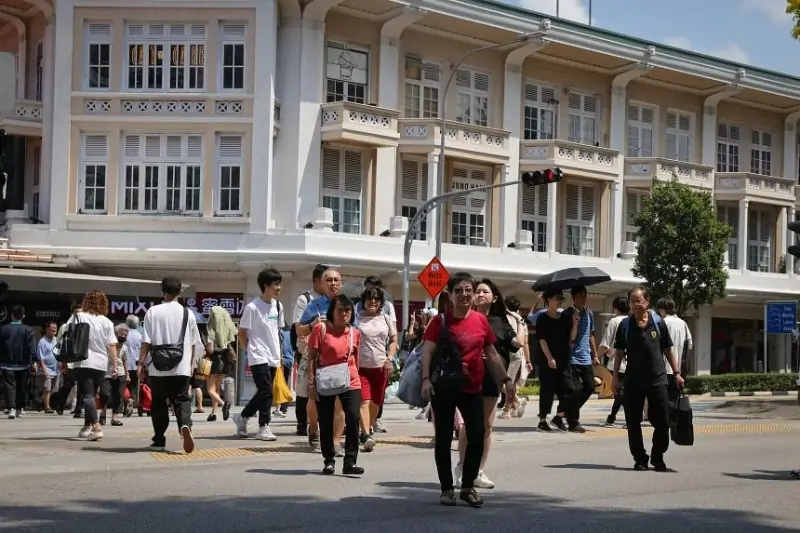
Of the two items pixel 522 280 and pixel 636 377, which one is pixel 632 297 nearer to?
pixel 636 377

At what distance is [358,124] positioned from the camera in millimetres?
37000

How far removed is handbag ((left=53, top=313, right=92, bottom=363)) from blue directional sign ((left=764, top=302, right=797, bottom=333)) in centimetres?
2465

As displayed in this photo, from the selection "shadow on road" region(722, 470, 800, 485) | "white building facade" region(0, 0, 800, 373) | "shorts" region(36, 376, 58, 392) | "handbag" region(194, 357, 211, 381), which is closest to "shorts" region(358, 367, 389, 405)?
"shadow on road" region(722, 470, 800, 485)

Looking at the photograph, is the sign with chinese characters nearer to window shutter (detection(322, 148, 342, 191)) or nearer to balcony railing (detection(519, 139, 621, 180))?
window shutter (detection(322, 148, 342, 191))

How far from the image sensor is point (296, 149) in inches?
1454

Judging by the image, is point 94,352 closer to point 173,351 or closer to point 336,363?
point 173,351

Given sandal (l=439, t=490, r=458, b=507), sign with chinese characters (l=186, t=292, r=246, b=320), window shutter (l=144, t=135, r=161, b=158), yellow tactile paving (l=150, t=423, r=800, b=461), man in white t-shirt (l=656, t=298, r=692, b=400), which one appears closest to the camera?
sandal (l=439, t=490, r=458, b=507)

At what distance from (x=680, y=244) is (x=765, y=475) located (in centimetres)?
2939

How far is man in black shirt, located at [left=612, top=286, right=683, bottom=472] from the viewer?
12789 mm

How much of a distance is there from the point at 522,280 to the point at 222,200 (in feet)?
32.8

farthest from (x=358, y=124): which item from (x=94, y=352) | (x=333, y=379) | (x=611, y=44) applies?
(x=333, y=379)

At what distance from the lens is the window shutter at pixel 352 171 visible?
38.2 metres

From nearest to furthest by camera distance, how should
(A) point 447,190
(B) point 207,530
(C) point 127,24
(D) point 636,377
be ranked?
(B) point 207,530 → (D) point 636,377 → (C) point 127,24 → (A) point 447,190

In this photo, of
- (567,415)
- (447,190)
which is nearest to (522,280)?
(447,190)
